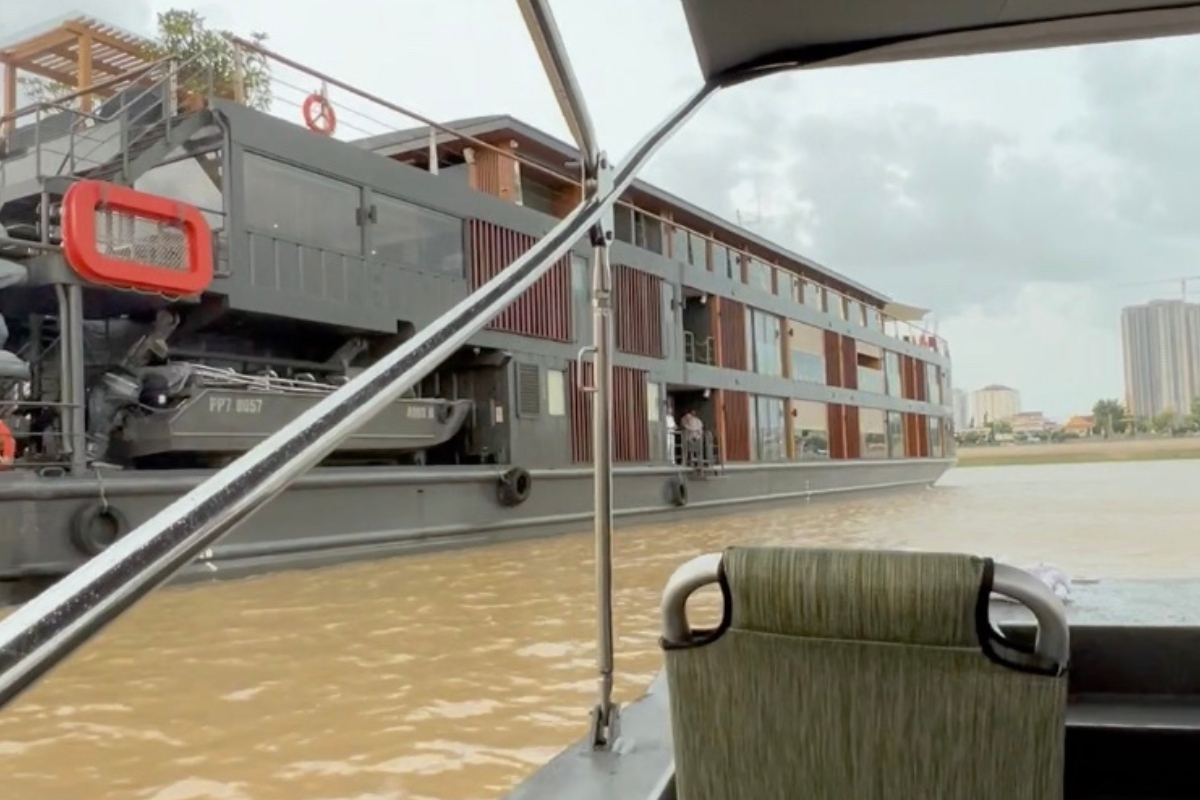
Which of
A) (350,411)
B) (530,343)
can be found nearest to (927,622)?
(350,411)

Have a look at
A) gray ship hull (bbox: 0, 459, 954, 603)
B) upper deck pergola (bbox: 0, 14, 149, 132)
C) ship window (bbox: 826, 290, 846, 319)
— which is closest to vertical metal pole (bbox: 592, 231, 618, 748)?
gray ship hull (bbox: 0, 459, 954, 603)

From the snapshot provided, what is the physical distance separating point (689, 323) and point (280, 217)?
6309 millimetres

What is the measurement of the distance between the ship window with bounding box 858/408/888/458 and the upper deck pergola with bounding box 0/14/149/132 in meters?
11.4

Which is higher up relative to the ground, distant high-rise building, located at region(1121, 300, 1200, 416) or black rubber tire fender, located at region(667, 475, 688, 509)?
distant high-rise building, located at region(1121, 300, 1200, 416)

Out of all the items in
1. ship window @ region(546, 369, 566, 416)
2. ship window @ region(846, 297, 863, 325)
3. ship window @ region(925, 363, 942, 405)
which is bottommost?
A: ship window @ region(546, 369, 566, 416)

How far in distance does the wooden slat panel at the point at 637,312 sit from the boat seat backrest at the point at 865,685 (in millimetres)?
8758

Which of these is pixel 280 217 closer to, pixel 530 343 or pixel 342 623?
pixel 530 343

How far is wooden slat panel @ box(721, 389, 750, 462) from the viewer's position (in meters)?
11.4

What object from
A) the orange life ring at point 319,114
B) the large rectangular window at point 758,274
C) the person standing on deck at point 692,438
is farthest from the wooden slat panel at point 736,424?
the orange life ring at point 319,114

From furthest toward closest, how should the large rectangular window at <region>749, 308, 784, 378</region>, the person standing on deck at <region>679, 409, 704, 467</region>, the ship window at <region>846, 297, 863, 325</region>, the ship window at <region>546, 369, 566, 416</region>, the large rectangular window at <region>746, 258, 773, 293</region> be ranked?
1. the ship window at <region>846, 297, 863, 325</region>
2. the large rectangular window at <region>746, 258, 773, 293</region>
3. the large rectangular window at <region>749, 308, 784, 378</region>
4. the person standing on deck at <region>679, 409, 704, 467</region>
5. the ship window at <region>546, 369, 566, 416</region>

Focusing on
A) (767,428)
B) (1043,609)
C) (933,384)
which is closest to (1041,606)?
(1043,609)

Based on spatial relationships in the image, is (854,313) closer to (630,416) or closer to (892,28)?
(630,416)

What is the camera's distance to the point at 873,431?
50.8ft

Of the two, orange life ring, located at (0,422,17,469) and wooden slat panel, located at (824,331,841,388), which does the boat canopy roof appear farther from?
wooden slat panel, located at (824,331,841,388)
